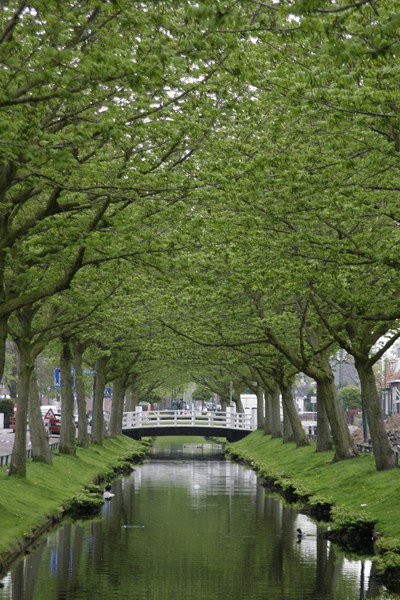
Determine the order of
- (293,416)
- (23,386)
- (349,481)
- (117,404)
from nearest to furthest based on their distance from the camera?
(349,481)
(23,386)
(293,416)
(117,404)

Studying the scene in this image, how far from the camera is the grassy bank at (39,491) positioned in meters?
24.1

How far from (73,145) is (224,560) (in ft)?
34.2

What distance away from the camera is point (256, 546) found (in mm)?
26156

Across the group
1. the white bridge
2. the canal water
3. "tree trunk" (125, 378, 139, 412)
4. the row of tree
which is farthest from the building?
the row of tree

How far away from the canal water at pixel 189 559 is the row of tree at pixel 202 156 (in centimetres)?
462

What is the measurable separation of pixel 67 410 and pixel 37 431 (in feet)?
23.3

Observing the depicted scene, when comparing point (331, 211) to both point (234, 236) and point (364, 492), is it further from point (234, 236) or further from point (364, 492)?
point (364, 492)

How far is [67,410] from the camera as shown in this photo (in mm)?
44969

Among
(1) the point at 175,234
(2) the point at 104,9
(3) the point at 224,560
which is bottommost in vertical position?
(3) the point at 224,560

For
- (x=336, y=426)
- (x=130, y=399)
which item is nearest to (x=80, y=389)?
(x=336, y=426)

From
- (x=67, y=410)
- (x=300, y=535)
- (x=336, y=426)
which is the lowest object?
(x=300, y=535)

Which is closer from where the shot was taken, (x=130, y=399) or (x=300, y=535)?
(x=300, y=535)

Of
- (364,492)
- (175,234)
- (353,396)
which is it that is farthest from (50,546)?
(353,396)

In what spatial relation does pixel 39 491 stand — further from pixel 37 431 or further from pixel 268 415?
pixel 268 415
